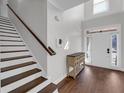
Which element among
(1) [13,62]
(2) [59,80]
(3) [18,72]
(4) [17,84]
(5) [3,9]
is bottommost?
(2) [59,80]

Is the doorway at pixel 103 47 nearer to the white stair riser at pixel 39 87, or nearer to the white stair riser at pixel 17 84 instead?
the white stair riser at pixel 39 87

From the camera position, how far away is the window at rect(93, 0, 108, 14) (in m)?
6.00

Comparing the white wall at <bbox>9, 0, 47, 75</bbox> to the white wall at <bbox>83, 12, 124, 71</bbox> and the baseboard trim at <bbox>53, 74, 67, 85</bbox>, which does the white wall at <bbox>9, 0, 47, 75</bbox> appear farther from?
the white wall at <bbox>83, 12, 124, 71</bbox>

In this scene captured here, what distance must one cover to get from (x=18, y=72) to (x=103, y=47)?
196 inches

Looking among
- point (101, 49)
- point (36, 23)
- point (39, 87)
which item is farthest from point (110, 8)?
point (39, 87)

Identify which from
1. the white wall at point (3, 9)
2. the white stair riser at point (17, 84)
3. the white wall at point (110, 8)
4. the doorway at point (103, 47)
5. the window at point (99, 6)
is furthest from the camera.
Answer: the window at point (99, 6)

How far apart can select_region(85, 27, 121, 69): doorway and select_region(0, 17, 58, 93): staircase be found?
4219 mm

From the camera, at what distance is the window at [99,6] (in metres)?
6.00

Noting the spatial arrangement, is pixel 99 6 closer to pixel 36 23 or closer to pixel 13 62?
pixel 36 23

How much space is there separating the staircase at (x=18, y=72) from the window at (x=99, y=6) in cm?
481

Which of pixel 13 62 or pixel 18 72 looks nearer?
pixel 18 72

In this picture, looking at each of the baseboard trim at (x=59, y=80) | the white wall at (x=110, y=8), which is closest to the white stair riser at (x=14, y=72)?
the baseboard trim at (x=59, y=80)

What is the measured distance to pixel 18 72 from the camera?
249 centimetres

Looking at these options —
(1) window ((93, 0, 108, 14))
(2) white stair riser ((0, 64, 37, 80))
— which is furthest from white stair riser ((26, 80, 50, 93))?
(1) window ((93, 0, 108, 14))
